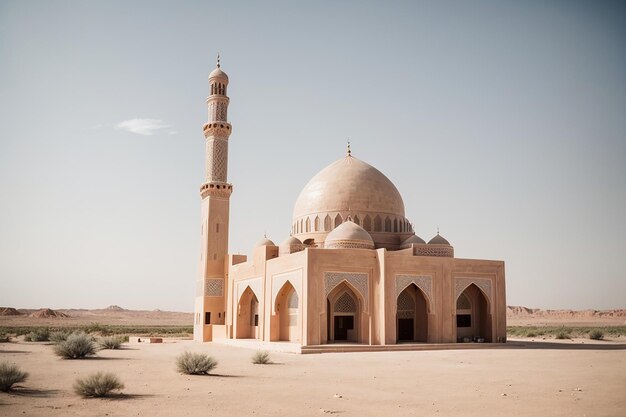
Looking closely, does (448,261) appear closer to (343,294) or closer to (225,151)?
(343,294)

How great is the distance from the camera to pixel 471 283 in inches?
872

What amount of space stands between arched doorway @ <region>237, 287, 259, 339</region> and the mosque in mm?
44

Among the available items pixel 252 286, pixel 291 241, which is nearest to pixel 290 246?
pixel 291 241

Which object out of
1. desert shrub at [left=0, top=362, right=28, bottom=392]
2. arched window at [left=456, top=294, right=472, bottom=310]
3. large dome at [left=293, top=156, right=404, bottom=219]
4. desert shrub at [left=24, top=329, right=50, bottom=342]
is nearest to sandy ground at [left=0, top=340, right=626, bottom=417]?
desert shrub at [left=0, top=362, right=28, bottom=392]

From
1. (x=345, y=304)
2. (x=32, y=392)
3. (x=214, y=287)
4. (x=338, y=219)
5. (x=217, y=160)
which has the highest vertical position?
(x=217, y=160)

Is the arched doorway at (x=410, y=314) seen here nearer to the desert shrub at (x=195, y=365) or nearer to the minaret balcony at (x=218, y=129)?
the minaret balcony at (x=218, y=129)

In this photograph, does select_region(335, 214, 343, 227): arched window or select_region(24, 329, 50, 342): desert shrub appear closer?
select_region(24, 329, 50, 342): desert shrub

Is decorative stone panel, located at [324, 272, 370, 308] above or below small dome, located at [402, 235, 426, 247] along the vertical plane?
below

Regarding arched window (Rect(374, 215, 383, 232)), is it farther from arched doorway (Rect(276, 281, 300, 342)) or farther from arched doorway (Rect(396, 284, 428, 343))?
arched doorway (Rect(276, 281, 300, 342))

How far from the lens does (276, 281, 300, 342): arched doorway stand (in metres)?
22.1

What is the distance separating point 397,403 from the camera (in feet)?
26.1

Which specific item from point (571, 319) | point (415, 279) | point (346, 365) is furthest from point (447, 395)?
point (571, 319)

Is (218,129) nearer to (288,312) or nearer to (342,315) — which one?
(288,312)

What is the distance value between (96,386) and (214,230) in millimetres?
19944
